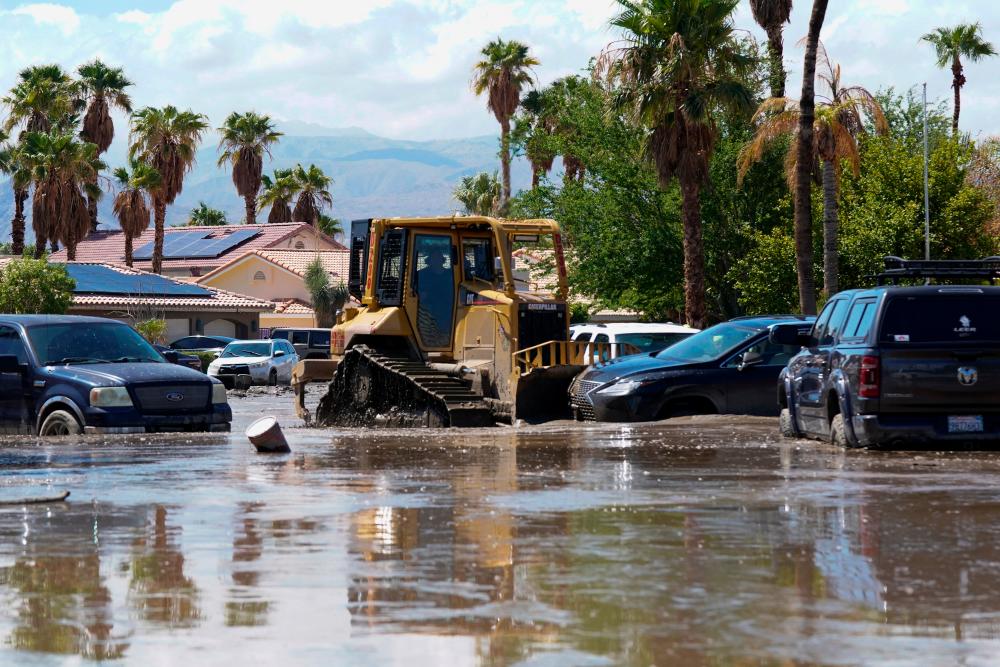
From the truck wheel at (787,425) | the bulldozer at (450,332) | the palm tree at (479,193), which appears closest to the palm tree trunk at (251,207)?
the palm tree at (479,193)

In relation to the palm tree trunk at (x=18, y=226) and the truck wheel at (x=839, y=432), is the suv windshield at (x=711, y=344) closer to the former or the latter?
the truck wheel at (x=839, y=432)

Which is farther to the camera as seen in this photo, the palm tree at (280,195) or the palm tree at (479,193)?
the palm tree at (280,195)

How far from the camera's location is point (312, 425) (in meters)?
25.5

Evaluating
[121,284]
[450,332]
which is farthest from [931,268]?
[121,284]

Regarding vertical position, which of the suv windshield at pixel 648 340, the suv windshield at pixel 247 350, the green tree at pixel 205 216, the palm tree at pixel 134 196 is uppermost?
the green tree at pixel 205 216

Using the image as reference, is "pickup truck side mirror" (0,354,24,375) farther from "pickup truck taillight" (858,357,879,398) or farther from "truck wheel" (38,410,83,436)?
"pickup truck taillight" (858,357,879,398)

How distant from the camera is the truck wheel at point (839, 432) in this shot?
53.2ft

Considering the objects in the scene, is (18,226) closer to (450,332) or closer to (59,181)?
(59,181)

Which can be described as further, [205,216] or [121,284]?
[205,216]

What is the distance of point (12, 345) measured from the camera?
61.9ft

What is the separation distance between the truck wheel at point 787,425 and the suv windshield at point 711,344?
2.61 m

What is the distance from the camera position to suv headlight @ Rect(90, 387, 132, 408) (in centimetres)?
1800

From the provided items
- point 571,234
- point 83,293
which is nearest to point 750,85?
point 571,234

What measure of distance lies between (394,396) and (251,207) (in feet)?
244
